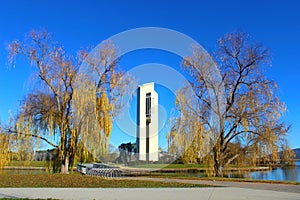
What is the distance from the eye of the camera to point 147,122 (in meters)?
17.4

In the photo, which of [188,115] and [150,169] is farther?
[150,169]

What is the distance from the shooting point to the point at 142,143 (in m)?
17.5

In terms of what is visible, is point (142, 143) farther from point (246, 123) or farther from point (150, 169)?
point (246, 123)

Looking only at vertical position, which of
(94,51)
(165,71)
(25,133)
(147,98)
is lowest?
(25,133)

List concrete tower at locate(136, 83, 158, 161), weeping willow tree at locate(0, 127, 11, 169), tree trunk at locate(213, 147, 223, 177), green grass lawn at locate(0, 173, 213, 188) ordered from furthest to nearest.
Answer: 1. concrete tower at locate(136, 83, 158, 161)
2. tree trunk at locate(213, 147, 223, 177)
3. weeping willow tree at locate(0, 127, 11, 169)
4. green grass lawn at locate(0, 173, 213, 188)

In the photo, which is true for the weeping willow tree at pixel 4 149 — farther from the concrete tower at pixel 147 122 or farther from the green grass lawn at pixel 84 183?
the concrete tower at pixel 147 122

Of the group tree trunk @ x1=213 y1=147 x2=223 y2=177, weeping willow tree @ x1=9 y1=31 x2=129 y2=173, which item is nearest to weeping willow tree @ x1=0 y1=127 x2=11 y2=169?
weeping willow tree @ x1=9 y1=31 x2=129 y2=173

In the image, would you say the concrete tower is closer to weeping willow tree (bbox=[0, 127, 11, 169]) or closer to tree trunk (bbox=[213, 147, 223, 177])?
tree trunk (bbox=[213, 147, 223, 177])

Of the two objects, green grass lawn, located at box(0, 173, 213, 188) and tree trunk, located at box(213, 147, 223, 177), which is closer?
green grass lawn, located at box(0, 173, 213, 188)

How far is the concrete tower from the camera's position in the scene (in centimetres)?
1686

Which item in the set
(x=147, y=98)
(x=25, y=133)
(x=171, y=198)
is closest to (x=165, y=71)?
(x=147, y=98)

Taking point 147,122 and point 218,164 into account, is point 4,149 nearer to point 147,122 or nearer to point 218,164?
point 147,122

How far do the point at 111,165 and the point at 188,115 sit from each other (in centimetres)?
562

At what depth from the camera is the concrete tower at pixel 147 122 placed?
1686cm
